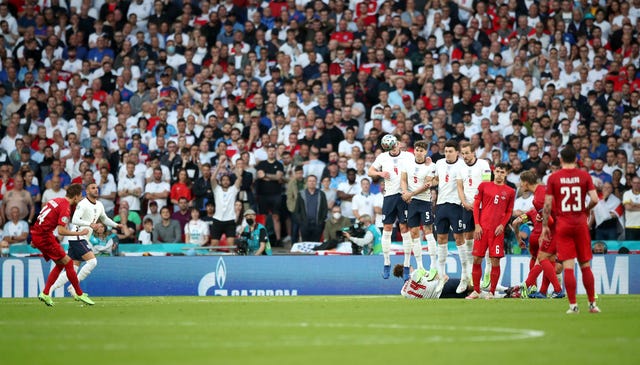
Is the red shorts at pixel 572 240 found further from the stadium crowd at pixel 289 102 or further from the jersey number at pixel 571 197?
the stadium crowd at pixel 289 102

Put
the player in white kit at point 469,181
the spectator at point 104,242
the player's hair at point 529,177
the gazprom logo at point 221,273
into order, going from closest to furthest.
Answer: the player's hair at point 529,177 < the player in white kit at point 469,181 < the gazprom logo at point 221,273 < the spectator at point 104,242

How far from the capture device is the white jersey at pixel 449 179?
841 inches

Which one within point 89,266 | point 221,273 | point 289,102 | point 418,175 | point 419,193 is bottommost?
point 221,273

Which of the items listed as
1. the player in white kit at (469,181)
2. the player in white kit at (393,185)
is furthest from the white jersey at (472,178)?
the player in white kit at (393,185)

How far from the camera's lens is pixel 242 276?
84.7 feet

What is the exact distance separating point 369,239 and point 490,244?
659 cm

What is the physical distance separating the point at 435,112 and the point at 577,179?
1452 centimetres

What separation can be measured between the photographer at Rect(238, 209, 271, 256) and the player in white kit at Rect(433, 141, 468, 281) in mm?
6056

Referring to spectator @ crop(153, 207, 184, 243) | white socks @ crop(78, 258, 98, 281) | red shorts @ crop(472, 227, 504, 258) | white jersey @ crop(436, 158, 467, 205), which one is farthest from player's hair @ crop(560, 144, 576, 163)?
spectator @ crop(153, 207, 184, 243)

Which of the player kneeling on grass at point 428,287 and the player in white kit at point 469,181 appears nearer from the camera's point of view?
the player kneeling on grass at point 428,287

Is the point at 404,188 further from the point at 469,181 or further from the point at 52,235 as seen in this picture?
the point at 52,235

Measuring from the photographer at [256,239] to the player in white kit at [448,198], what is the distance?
19.9 ft

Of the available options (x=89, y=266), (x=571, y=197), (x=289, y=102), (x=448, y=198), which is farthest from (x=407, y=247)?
(x=289, y=102)

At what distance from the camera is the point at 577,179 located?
49.1ft
